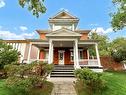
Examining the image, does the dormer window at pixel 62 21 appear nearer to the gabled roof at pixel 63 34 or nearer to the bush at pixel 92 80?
the gabled roof at pixel 63 34

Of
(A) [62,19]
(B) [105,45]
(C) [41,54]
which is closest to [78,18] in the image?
(A) [62,19]

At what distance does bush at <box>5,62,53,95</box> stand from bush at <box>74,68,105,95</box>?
8.03 feet

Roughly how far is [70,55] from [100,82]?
17049 millimetres

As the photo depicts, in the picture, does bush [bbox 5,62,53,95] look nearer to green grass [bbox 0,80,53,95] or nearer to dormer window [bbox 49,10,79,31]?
green grass [bbox 0,80,53,95]

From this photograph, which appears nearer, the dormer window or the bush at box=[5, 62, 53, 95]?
the bush at box=[5, 62, 53, 95]

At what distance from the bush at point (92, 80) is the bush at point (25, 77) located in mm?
2449

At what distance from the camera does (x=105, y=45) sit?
56125mm

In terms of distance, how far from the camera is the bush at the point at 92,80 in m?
12.6

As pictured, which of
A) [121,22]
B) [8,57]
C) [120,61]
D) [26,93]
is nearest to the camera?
[26,93]

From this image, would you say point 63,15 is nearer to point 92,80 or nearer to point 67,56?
point 67,56

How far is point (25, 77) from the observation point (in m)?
12.7

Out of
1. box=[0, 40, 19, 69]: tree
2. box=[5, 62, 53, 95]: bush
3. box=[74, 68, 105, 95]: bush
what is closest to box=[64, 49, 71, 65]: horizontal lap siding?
box=[0, 40, 19, 69]: tree

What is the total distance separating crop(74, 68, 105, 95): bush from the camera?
1264 cm

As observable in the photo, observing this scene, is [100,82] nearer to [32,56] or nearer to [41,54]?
[41,54]
